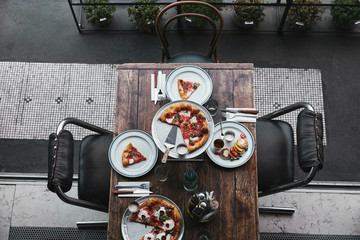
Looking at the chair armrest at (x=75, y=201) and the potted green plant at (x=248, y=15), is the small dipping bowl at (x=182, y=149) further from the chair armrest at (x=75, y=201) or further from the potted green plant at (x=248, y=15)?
the potted green plant at (x=248, y=15)

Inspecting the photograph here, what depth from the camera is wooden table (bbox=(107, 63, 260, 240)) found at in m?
2.07

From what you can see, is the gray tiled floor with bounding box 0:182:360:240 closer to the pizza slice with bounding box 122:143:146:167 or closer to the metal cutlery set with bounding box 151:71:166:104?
the pizza slice with bounding box 122:143:146:167

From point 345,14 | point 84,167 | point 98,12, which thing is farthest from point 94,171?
point 345,14

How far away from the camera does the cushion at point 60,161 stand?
83.4 inches

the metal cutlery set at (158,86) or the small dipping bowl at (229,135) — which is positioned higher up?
the metal cutlery set at (158,86)

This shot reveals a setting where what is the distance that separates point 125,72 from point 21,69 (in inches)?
75.5

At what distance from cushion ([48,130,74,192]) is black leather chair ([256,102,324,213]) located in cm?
142

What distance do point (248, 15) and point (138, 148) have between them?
2.26 m

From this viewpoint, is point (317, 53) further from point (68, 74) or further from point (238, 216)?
point (68, 74)

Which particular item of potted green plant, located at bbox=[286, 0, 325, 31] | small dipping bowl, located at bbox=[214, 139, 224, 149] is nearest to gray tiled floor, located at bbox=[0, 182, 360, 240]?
small dipping bowl, located at bbox=[214, 139, 224, 149]

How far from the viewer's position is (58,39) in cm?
385

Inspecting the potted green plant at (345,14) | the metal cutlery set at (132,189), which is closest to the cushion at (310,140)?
the metal cutlery set at (132,189)

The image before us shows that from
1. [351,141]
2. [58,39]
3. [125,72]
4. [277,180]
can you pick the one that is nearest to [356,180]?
[351,141]

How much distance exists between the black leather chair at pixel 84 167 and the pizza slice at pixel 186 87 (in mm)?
771
